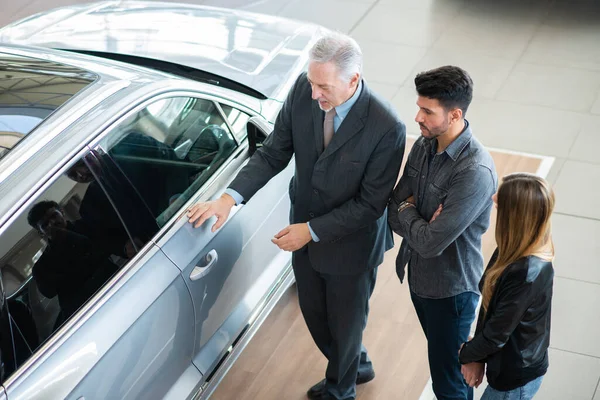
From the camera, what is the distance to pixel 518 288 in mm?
2543

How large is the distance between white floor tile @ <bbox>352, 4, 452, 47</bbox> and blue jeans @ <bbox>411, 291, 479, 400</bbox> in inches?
153

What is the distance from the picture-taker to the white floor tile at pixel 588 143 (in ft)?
17.3

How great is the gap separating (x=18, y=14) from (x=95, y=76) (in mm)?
4638

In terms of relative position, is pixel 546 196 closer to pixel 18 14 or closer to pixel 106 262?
pixel 106 262

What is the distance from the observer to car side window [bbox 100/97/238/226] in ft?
9.75

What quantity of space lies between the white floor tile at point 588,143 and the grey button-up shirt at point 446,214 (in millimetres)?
2567

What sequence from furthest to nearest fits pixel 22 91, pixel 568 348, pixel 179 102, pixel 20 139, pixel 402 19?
pixel 402 19 → pixel 568 348 → pixel 179 102 → pixel 22 91 → pixel 20 139

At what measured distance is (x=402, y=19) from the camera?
710 centimetres

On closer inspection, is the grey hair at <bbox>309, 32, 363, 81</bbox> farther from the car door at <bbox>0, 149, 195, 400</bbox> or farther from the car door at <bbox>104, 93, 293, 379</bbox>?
the car door at <bbox>0, 149, 195, 400</bbox>

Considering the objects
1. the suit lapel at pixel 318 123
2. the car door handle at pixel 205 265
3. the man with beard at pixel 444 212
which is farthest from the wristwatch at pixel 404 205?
the car door handle at pixel 205 265

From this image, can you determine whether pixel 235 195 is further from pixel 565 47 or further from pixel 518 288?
pixel 565 47

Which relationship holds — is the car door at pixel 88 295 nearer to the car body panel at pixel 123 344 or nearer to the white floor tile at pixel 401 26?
the car body panel at pixel 123 344

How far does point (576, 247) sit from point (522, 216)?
7.27ft

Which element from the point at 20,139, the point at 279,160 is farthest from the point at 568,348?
the point at 20,139
